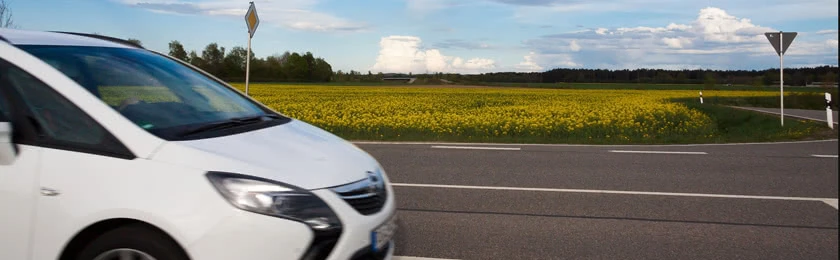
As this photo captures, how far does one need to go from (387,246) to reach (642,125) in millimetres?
15698

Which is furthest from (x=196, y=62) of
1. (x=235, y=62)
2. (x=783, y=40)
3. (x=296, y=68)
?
(x=783, y=40)

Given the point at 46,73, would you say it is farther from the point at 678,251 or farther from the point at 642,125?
the point at 642,125

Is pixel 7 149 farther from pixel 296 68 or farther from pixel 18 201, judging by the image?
pixel 296 68

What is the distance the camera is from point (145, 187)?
302cm

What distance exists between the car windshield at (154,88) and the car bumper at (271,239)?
54cm

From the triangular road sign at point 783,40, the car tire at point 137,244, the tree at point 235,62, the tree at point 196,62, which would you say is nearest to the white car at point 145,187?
the car tire at point 137,244

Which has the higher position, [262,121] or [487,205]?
[262,121]

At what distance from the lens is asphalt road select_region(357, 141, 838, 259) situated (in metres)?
4.95

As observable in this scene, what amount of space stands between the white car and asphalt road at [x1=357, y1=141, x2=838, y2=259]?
1.54m

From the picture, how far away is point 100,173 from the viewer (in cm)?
306

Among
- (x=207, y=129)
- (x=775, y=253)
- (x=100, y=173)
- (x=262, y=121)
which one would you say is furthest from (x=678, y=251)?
(x=100, y=173)

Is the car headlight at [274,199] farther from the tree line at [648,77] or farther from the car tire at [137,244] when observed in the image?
the tree line at [648,77]

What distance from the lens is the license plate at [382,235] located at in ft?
11.4

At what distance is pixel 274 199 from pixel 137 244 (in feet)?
1.89
